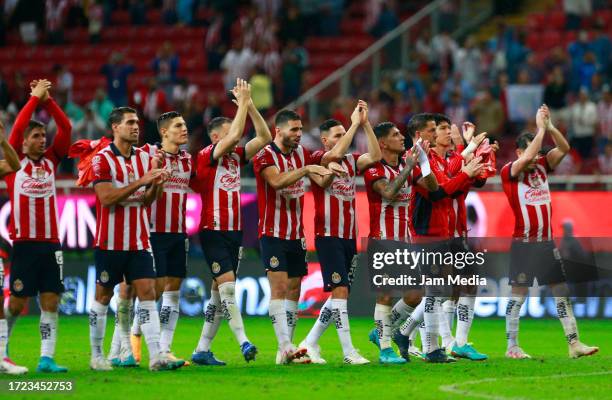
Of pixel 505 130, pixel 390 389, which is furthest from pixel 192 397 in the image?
pixel 505 130

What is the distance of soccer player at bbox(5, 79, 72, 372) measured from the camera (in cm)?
1388

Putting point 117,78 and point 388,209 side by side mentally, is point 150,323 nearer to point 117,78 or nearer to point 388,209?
point 388,209

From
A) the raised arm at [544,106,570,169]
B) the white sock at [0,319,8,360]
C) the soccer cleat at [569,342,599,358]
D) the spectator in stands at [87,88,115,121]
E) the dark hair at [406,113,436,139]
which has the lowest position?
the soccer cleat at [569,342,599,358]

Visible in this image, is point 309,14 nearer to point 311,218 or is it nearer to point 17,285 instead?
point 311,218

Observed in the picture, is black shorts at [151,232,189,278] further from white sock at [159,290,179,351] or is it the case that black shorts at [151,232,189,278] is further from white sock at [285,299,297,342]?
white sock at [285,299,297,342]

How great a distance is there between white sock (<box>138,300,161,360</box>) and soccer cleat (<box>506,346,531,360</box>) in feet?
14.1

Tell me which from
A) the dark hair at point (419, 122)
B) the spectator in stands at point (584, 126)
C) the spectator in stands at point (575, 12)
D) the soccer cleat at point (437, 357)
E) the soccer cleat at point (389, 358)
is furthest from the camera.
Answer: the spectator in stands at point (575, 12)

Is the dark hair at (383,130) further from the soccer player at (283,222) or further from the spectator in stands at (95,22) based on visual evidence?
the spectator in stands at (95,22)

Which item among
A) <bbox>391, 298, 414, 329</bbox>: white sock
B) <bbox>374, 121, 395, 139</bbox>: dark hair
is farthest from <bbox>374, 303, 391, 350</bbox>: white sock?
<bbox>374, 121, 395, 139</bbox>: dark hair

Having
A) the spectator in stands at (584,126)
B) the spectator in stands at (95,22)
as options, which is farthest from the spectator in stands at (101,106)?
the spectator in stands at (584,126)

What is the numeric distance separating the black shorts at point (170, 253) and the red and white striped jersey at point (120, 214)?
36.8 inches

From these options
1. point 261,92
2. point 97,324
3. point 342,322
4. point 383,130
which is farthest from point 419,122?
point 261,92

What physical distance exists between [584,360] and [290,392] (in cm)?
430

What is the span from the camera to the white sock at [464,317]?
1554 cm
